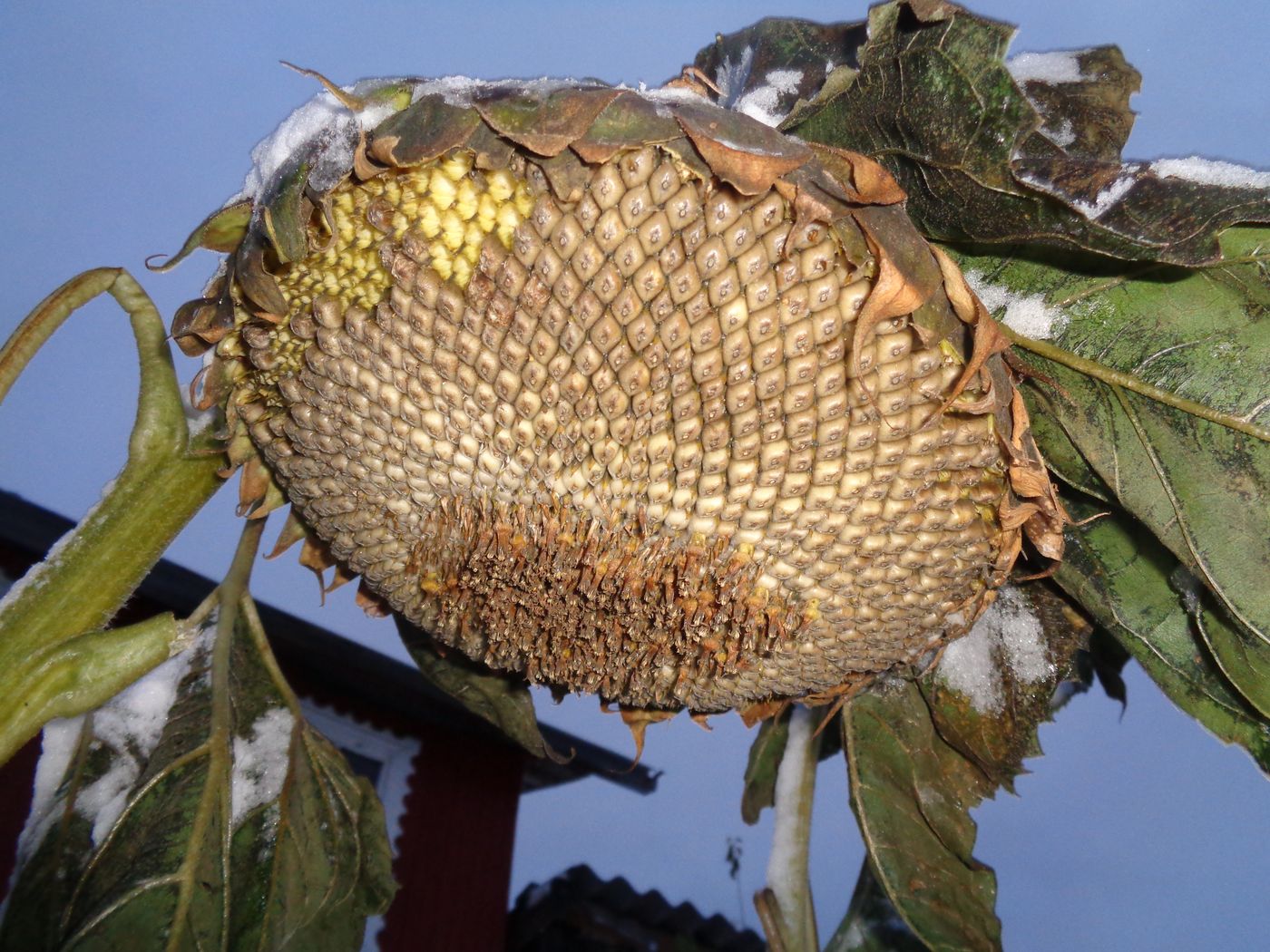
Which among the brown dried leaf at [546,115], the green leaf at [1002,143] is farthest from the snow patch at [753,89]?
the brown dried leaf at [546,115]

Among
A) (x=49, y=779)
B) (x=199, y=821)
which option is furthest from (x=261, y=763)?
(x=49, y=779)

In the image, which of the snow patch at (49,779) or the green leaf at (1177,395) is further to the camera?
the snow patch at (49,779)

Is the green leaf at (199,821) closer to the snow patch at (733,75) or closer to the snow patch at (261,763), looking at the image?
the snow patch at (261,763)

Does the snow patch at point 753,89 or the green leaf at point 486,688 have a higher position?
the snow patch at point 753,89

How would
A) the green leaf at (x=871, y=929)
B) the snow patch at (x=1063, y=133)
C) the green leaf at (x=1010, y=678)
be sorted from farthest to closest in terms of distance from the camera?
the green leaf at (x=871, y=929), the green leaf at (x=1010, y=678), the snow patch at (x=1063, y=133)

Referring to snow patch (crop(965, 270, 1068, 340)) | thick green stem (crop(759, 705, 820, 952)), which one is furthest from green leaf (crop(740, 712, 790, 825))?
snow patch (crop(965, 270, 1068, 340))
